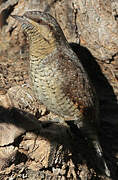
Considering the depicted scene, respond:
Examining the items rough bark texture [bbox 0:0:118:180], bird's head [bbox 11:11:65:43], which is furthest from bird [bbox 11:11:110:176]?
rough bark texture [bbox 0:0:118:180]

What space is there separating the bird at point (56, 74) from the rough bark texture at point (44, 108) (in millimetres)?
209

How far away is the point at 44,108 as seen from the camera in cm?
430

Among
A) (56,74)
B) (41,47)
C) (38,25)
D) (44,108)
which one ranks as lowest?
(44,108)

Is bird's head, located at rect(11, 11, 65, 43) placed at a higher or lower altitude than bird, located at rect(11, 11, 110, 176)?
higher

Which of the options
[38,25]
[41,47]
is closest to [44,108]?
[41,47]

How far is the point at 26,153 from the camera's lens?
3.67 metres

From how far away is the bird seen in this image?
384cm

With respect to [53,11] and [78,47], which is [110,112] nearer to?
[78,47]

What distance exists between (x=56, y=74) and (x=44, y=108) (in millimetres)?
546

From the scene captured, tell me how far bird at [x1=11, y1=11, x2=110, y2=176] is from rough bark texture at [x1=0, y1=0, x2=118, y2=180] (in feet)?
0.68

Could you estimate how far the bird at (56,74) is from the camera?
3836 millimetres

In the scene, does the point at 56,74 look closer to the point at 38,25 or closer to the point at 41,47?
the point at 41,47

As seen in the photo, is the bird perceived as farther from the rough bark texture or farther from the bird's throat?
the rough bark texture

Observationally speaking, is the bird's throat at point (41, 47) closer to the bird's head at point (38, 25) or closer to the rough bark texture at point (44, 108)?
the bird's head at point (38, 25)
